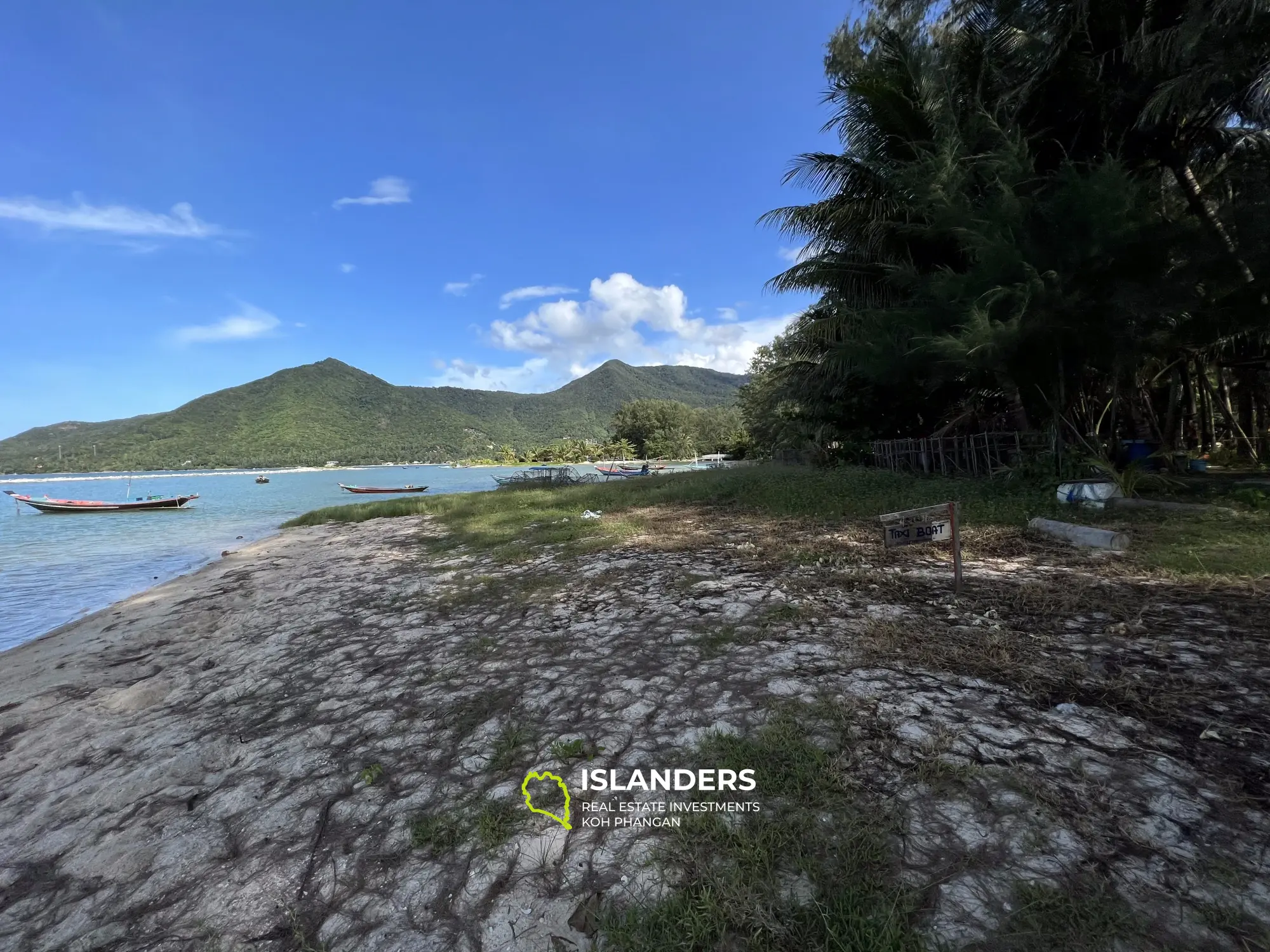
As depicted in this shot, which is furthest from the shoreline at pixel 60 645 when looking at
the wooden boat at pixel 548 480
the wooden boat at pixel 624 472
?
the wooden boat at pixel 624 472

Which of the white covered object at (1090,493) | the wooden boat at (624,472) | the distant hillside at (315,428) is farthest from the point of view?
the distant hillside at (315,428)

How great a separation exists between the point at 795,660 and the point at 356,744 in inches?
106

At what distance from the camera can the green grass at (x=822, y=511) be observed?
5.34 metres

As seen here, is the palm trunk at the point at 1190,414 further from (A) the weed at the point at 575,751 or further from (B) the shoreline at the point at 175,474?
(B) the shoreline at the point at 175,474

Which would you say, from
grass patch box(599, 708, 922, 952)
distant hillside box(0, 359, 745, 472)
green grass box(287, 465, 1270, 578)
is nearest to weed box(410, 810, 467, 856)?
grass patch box(599, 708, 922, 952)

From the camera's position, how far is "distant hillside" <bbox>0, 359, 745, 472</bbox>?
96000 mm

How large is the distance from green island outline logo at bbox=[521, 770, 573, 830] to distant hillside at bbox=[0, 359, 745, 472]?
371ft

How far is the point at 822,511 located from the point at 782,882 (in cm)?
835

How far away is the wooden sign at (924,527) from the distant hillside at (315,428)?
11280cm

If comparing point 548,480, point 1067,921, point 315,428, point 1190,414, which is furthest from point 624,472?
point 315,428

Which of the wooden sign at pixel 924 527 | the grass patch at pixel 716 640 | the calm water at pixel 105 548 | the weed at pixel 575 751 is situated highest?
the wooden sign at pixel 924 527

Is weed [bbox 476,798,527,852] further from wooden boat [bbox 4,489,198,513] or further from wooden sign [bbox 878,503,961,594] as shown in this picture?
wooden boat [bbox 4,489,198,513]

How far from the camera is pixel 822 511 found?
9570 mm

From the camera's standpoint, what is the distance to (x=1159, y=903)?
158cm
